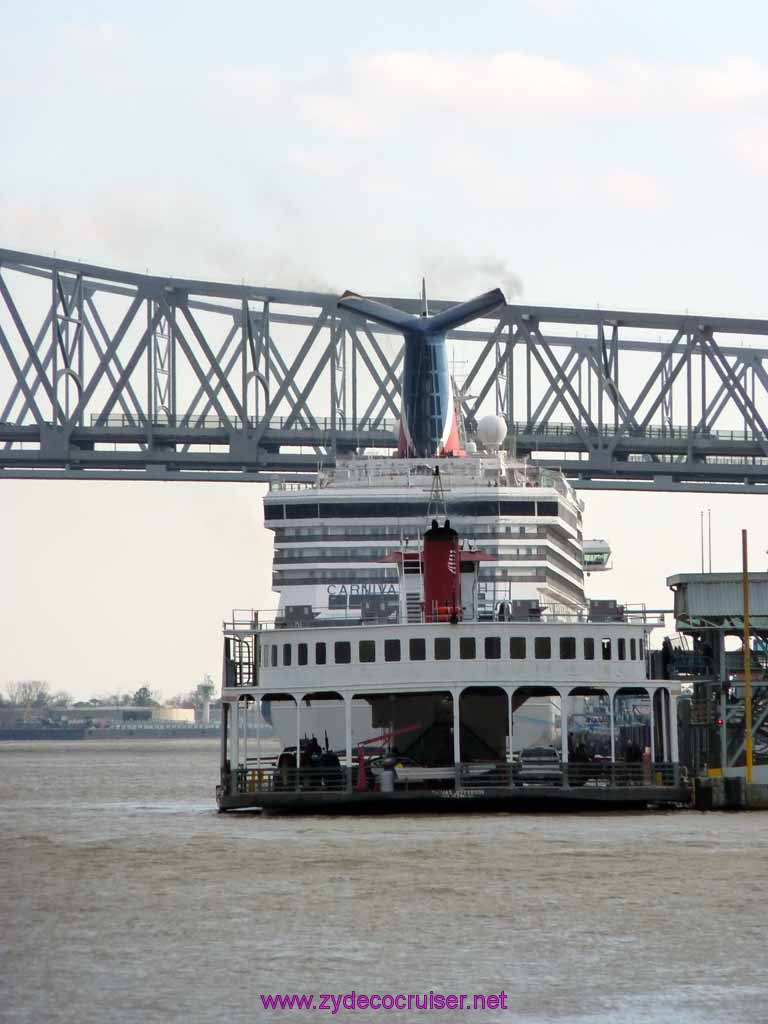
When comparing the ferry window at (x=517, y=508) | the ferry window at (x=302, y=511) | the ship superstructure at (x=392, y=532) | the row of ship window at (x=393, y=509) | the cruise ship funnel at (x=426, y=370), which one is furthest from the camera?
the cruise ship funnel at (x=426, y=370)

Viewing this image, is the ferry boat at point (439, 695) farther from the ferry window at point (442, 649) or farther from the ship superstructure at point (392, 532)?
the ship superstructure at point (392, 532)

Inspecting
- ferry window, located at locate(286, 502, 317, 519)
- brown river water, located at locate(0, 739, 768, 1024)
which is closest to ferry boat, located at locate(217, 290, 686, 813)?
brown river water, located at locate(0, 739, 768, 1024)

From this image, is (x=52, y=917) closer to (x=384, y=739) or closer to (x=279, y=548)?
(x=384, y=739)

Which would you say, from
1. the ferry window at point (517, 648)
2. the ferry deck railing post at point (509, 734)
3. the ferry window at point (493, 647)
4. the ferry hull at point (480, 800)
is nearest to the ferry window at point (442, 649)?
the ferry window at point (493, 647)

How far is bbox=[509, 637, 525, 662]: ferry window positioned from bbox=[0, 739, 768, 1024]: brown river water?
14.7 ft

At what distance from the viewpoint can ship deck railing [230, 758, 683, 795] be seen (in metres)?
60.8

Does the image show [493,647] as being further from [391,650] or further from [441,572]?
[441,572]

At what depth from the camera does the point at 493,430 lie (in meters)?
121

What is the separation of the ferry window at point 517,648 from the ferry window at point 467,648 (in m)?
1.02

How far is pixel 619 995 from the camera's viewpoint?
32094mm

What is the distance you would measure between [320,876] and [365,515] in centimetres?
5448

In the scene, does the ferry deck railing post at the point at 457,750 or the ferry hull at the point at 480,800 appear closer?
the ferry hull at the point at 480,800

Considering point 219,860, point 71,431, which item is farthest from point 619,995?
point 71,431

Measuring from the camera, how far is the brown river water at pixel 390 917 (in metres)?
32.2
